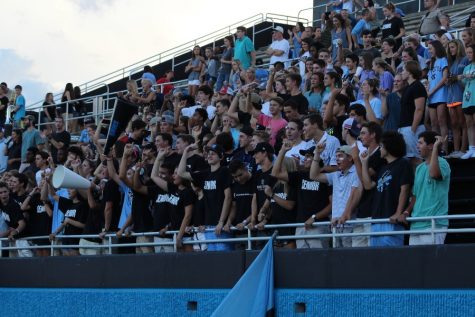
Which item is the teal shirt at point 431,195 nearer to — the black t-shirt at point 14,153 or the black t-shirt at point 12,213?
the black t-shirt at point 12,213

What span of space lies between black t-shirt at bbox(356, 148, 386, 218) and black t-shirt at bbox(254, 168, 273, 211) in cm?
141

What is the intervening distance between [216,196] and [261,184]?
818mm

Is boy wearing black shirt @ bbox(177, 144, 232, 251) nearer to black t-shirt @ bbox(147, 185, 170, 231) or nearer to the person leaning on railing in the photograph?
black t-shirt @ bbox(147, 185, 170, 231)

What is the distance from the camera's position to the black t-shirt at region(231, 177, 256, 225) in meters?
13.6

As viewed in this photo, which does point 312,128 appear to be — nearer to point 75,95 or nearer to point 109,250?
point 109,250

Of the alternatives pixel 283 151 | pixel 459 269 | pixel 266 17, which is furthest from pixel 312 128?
pixel 266 17

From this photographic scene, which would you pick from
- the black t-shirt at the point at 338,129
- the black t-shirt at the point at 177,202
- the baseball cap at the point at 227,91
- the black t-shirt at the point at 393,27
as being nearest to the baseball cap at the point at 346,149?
the black t-shirt at the point at 338,129

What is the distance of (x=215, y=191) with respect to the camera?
45.8 feet

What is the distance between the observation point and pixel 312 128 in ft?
43.2

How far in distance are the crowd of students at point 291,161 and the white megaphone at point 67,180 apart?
0.35 m

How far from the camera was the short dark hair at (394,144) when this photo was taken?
1164 centimetres

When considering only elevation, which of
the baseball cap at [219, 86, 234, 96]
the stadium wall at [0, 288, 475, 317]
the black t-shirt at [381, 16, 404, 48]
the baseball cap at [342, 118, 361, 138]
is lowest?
the stadium wall at [0, 288, 475, 317]

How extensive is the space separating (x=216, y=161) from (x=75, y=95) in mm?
12978

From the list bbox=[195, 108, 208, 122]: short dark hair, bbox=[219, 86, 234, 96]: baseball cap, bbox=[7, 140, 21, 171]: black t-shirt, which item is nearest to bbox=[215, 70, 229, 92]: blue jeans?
bbox=[219, 86, 234, 96]: baseball cap
